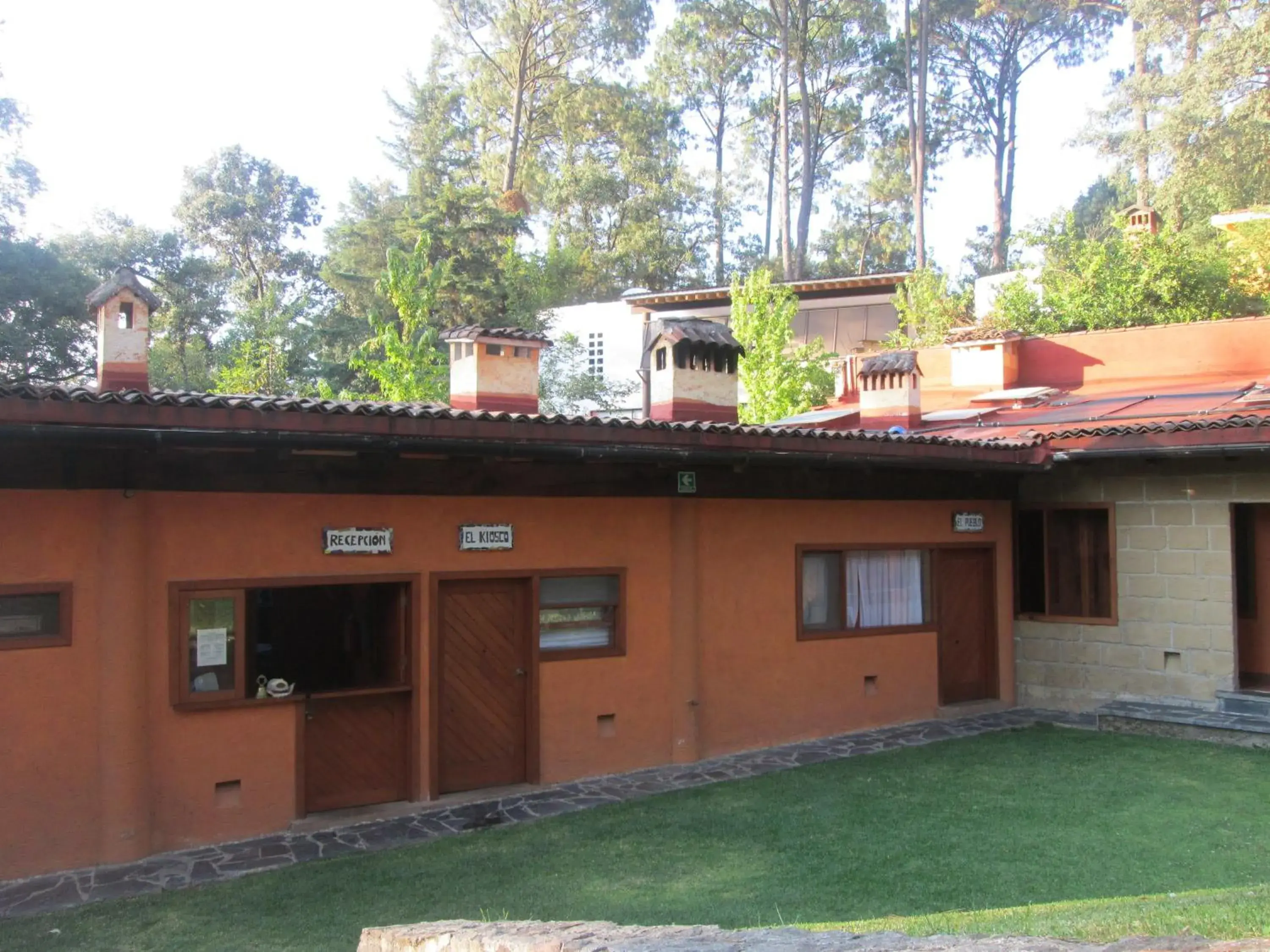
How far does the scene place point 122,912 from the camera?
654 cm

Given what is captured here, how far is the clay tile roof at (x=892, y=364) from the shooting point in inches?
559

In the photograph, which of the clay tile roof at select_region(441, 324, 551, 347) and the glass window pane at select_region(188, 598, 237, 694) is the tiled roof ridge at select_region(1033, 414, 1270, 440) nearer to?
the clay tile roof at select_region(441, 324, 551, 347)

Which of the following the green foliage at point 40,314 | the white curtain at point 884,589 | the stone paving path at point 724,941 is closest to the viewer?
the stone paving path at point 724,941

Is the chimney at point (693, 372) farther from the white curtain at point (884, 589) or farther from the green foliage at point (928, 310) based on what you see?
the green foliage at point (928, 310)

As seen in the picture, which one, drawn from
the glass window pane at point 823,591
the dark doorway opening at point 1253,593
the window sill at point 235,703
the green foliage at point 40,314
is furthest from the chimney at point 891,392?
the green foliage at point 40,314

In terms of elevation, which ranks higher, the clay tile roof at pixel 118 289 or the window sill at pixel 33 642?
the clay tile roof at pixel 118 289

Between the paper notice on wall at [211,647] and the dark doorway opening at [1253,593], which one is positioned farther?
the dark doorway opening at [1253,593]

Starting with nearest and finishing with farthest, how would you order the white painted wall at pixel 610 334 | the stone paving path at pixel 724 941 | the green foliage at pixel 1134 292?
the stone paving path at pixel 724 941 → the green foliage at pixel 1134 292 → the white painted wall at pixel 610 334

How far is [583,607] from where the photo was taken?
984 centimetres

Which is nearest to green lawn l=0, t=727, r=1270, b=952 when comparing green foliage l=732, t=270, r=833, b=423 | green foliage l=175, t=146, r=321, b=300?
green foliage l=732, t=270, r=833, b=423

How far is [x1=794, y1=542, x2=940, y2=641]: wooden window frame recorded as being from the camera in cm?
1113

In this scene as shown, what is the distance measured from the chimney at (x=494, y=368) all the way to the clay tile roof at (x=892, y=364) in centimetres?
532

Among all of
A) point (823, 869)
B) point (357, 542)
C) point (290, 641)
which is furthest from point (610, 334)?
point (823, 869)

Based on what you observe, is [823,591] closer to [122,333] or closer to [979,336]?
[122,333]
